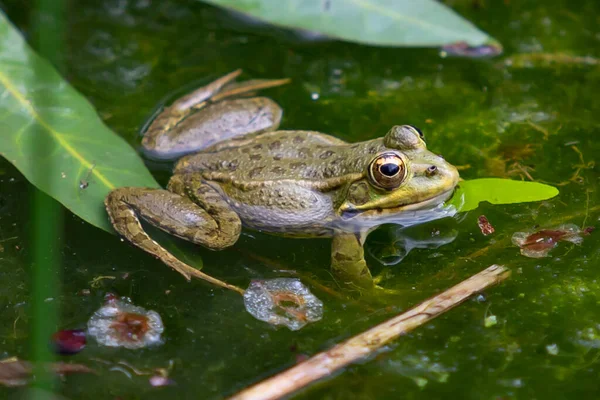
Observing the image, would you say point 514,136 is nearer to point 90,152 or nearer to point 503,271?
point 503,271

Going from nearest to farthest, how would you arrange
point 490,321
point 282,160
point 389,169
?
point 490,321
point 389,169
point 282,160

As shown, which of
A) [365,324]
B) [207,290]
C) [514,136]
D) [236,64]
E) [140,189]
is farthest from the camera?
[236,64]

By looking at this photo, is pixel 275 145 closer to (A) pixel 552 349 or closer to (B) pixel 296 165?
(B) pixel 296 165

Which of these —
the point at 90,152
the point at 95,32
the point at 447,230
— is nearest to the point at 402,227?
the point at 447,230

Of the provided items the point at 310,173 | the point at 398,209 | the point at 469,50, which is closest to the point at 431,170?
the point at 398,209

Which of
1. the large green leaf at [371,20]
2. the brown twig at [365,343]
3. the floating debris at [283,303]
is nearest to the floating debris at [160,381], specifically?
the brown twig at [365,343]

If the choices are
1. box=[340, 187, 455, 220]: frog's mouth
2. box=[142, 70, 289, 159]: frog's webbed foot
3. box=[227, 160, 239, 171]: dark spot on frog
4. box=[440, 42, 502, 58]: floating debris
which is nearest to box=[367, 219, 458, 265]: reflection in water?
box=[340, 187, 455, 220]: frog's mouth

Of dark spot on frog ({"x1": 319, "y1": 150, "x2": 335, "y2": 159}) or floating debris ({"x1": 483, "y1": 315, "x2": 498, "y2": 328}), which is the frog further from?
floating debris ({"x1": 483, "y1": 315, "x2": 498, "y2": 328})
